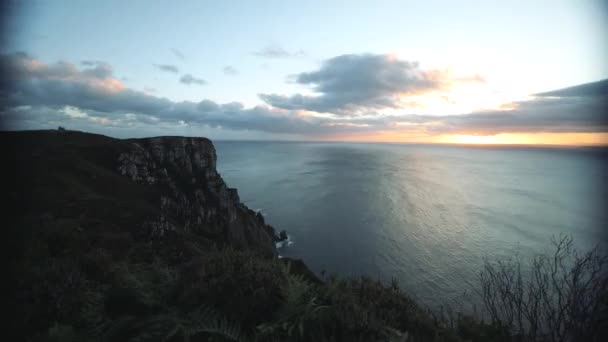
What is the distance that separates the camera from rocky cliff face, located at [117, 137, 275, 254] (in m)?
39.5

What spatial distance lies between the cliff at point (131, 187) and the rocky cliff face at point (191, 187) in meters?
0.16

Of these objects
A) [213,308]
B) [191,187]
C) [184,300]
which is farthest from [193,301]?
[191,187]

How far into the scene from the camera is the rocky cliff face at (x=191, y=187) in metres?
39.5

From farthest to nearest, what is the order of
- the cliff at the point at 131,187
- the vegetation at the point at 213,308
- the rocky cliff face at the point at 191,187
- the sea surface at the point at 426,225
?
the sea surface at the point at 426,225
the rocky cliff face at the point at 191,187
the cliff at the point at 131,187
the vegetation at the point at 213,308

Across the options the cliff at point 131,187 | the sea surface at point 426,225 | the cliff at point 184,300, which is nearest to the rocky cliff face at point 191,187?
the cliff at point 131,187

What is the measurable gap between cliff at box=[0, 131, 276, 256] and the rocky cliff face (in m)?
0.16

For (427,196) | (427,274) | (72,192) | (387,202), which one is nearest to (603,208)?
(427,196)

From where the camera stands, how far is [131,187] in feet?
116

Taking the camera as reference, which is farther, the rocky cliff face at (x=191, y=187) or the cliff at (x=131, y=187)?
the rocky cliff face at (x=191, y=187)

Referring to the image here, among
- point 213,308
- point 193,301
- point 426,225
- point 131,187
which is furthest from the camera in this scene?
point 426,225

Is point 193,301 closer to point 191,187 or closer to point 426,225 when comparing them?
point 191,187

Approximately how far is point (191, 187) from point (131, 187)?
13.2 meters

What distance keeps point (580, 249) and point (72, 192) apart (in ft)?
249

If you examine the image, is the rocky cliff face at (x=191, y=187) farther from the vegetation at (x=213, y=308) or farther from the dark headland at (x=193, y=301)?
the vegetation at (x=213, y=308)
